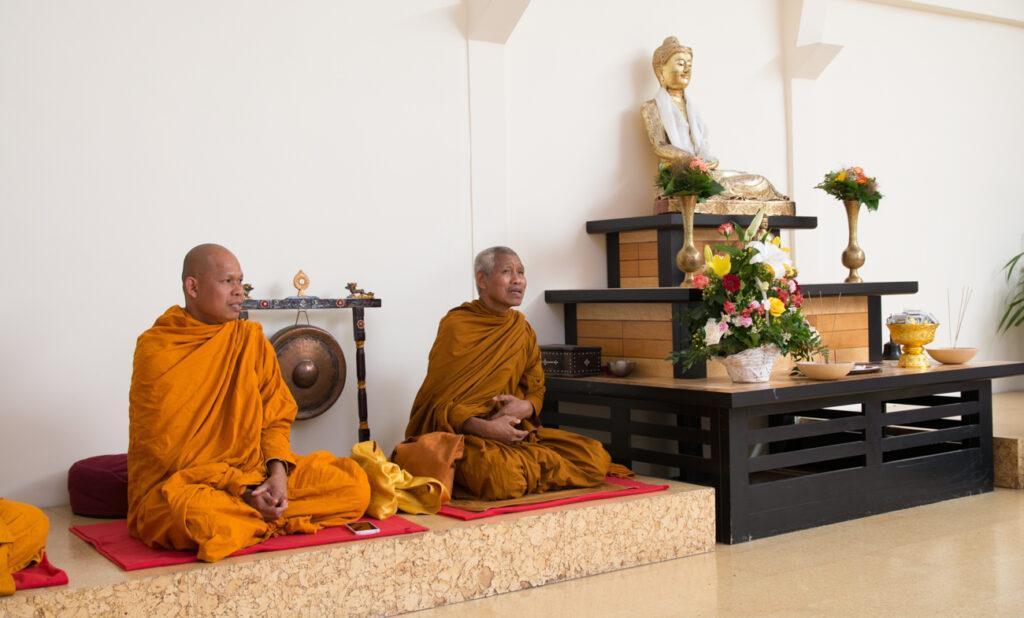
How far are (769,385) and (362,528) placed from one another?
6.70ft

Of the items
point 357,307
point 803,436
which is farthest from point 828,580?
point 357,307

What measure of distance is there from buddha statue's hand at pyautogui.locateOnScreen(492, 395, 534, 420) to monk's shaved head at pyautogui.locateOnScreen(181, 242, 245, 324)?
1.37m

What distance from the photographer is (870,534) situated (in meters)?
5.08

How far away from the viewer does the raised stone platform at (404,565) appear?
3.53 meters

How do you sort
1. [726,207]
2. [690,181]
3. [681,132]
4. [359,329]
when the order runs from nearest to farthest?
[359,329] < [690,181] < [726,207] < [681,132]

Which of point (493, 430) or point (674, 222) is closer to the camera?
point (493, 430)

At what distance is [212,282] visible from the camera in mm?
4094

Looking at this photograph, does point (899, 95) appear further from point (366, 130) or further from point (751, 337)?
point (366, 130)

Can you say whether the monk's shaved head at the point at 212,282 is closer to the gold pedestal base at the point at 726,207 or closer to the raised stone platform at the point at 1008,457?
the gold pedestal base at the point at 726,207

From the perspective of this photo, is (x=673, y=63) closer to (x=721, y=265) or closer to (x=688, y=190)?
(x=688, y=190)

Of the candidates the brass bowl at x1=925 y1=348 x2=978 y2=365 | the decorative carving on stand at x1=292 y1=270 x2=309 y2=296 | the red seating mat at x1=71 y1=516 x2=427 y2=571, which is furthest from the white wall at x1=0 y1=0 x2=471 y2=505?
the brass bowl at x1=925 y1=348 x2=978 y2=365

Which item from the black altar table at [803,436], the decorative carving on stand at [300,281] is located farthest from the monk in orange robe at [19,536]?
the black altar table at [803,436]

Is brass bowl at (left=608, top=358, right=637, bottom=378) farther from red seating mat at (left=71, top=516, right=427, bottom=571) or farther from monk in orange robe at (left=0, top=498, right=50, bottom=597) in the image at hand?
monk in orange robe at (left=0, top=498, right=50, bottom=597)

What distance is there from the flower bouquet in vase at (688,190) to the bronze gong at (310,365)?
1847mm
